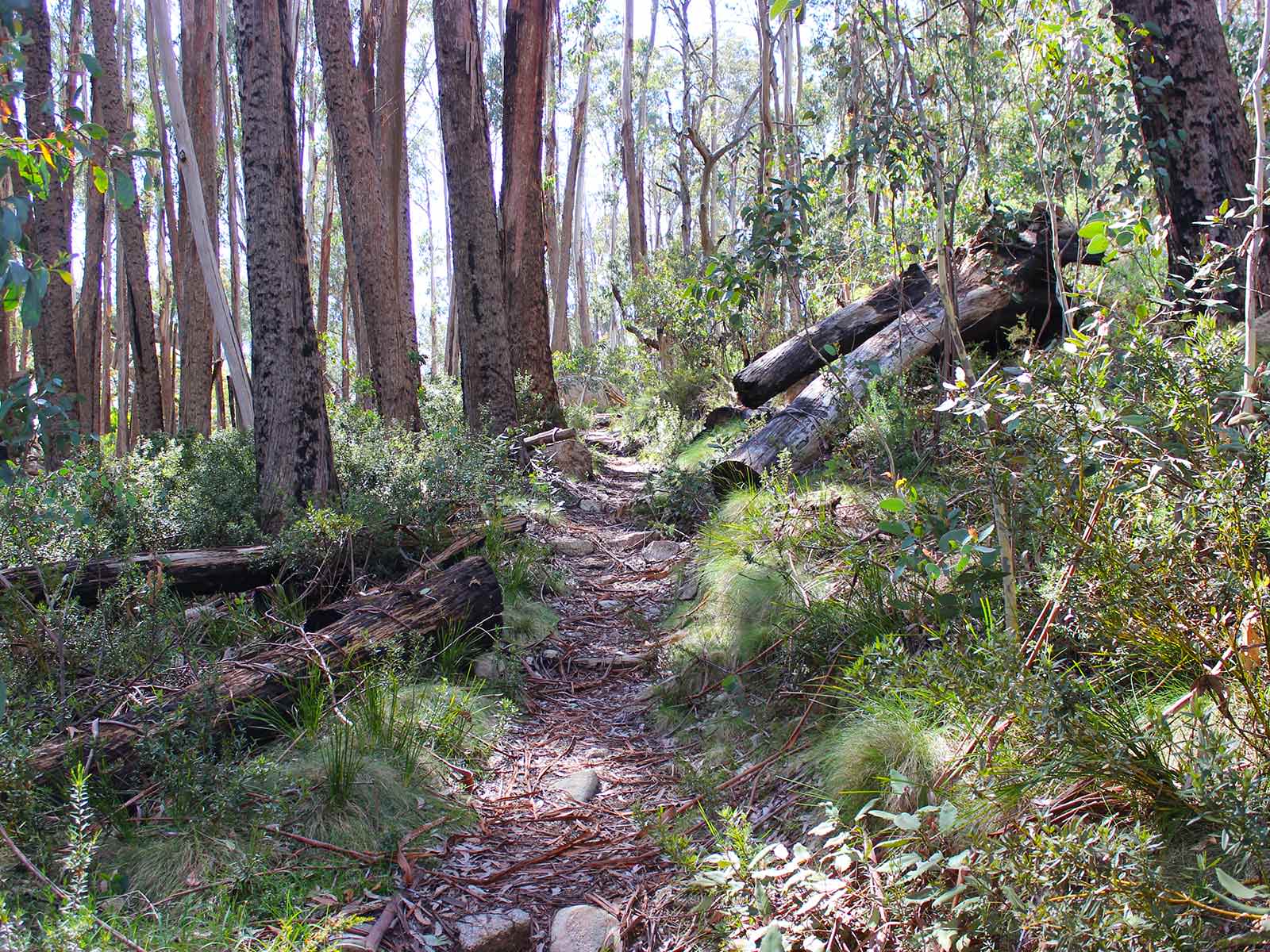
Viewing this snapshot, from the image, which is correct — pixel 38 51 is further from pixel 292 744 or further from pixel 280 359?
pixel 292 744

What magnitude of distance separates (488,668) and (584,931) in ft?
6.08

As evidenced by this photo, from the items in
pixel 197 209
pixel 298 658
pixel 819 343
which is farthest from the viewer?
pixel 197 209

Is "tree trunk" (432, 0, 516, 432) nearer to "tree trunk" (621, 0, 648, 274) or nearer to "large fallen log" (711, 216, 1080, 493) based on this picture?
"large fallen log" (711, 216, 1080, 493)

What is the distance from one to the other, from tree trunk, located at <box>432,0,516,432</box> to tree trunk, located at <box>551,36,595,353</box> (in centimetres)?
1015

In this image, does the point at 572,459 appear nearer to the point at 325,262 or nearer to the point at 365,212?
the point at 365,212

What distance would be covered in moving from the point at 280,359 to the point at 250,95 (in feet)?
5.64

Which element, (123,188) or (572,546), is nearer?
(123,188)

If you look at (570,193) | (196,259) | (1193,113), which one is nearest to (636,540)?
(1193,113)

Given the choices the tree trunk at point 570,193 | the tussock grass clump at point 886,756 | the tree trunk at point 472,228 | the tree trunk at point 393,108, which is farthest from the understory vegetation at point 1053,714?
the tree trunk at point 570,193

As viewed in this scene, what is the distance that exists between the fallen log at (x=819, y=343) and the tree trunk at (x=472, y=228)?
2666mm

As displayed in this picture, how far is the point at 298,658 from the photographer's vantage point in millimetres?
3633

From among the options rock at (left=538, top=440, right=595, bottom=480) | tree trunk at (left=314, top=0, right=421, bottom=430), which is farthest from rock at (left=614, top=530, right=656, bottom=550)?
tree trunk at (left=314, top=0, right=421, bottom=430)

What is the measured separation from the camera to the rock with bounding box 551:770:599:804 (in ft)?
11.2

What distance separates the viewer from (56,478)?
5086 millimetres
